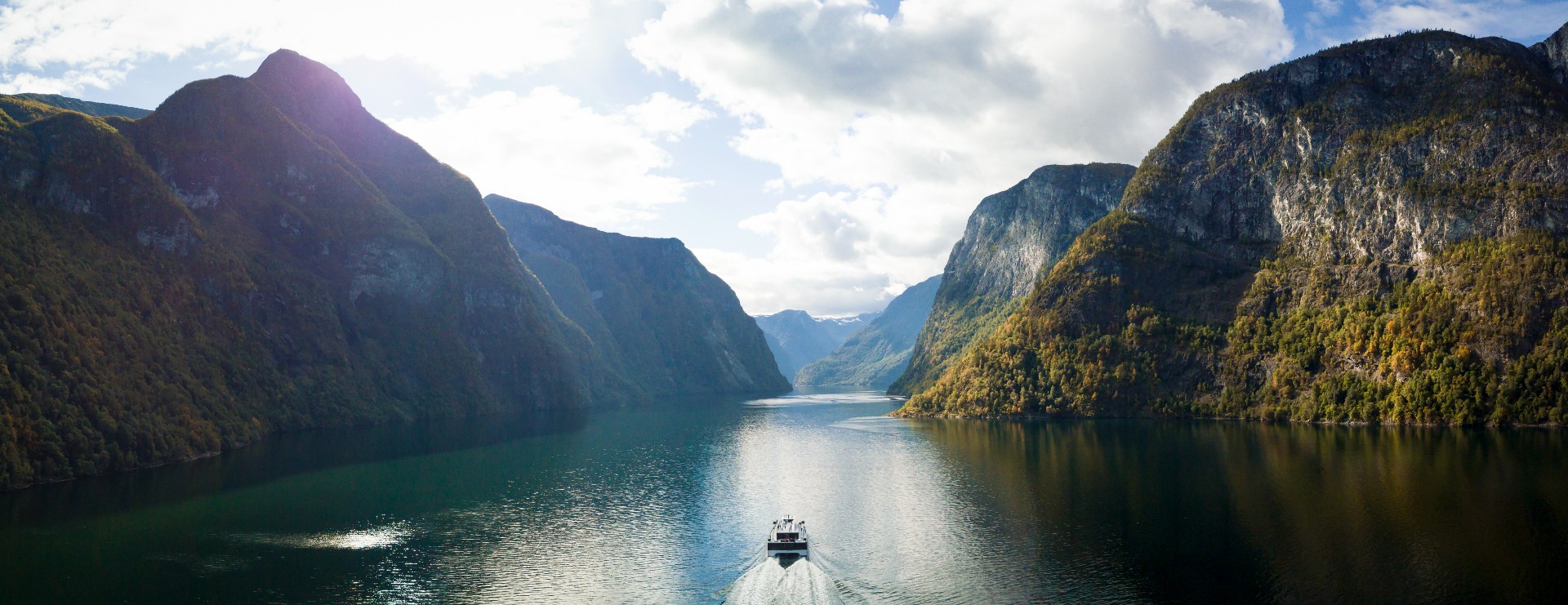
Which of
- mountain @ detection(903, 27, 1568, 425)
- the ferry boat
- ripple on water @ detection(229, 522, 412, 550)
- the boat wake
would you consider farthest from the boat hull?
mountain @ detection(903, 27, 1568, 425)

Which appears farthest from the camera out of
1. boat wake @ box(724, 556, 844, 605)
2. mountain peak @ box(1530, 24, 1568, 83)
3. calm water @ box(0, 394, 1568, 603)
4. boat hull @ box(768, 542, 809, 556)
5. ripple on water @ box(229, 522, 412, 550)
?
mountain peak @ box(1530, 24, 1568, 83)

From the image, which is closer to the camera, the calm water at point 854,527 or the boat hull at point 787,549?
the calm water at point 854,527

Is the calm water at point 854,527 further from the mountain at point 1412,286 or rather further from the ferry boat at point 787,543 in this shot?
the mountain at point 1412,286

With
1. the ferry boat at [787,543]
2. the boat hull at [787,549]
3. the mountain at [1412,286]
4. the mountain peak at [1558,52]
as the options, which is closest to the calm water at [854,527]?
the boat hull at [787,549]

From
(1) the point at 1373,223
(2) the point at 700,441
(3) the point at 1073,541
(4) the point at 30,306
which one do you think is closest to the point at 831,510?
(3) the point at 1073,541

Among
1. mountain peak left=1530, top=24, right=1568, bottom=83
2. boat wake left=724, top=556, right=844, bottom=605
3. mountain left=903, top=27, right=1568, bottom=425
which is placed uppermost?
mountain peak left=1530, top=24, right=1568, bottom=83

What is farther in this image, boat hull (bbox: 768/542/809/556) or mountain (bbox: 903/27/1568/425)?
mountain (bbox: 903/27/1568/425)

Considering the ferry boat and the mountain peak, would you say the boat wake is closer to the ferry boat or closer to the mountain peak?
the ferry boat
